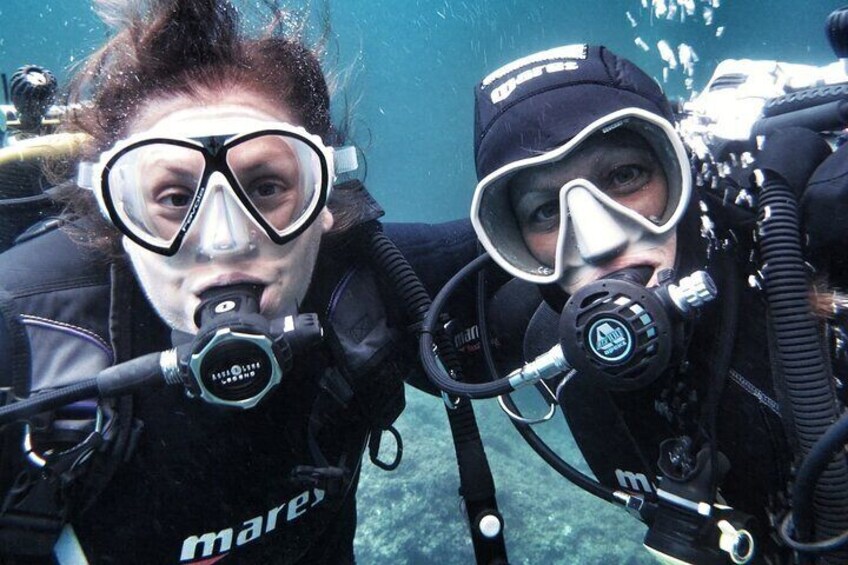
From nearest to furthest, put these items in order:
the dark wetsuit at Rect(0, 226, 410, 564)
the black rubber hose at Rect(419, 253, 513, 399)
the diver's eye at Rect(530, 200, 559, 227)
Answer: the black rubber hose at Rect(419, 253, 513, 399), the dark wetsuit at Rect(0, 226, 410, 564), the diver's eye at Rect(530, 200, 559, 227)

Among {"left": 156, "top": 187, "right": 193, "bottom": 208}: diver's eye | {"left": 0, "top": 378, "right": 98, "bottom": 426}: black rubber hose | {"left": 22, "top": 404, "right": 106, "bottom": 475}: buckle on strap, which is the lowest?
{"left": 22, "top": 404, "right": 106, "bottom": 475}: buckle on strap

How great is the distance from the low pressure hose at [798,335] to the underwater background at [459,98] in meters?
1.97

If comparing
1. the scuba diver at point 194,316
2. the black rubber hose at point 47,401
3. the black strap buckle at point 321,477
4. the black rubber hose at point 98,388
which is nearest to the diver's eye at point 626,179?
the scuba diver at point 194,316

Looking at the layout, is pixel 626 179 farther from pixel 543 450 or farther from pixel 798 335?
pixel 543 450

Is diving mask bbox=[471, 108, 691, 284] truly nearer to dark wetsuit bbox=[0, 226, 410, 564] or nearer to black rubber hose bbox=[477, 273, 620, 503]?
black rubber hose bbox=[477, 273, 620, 503]

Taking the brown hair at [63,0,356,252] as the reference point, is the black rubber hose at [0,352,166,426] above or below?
below

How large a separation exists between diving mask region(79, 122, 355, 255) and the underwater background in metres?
0.95

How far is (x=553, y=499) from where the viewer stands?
9.34m

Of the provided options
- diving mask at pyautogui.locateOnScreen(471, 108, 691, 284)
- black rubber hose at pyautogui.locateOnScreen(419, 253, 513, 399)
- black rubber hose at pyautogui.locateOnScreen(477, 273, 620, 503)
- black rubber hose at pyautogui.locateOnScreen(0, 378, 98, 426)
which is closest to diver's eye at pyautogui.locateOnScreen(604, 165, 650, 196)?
diving mask at pyautogui.locateOnScreen(471, 108, 691, 284)

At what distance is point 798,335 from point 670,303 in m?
0.36

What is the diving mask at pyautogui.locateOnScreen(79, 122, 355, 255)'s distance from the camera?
6.61 feet

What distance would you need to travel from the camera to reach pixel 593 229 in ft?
6.73

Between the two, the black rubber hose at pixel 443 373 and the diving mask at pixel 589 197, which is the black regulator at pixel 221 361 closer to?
the black rubber hose at pixel 443 373

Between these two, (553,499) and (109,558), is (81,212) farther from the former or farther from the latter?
(553,499)
